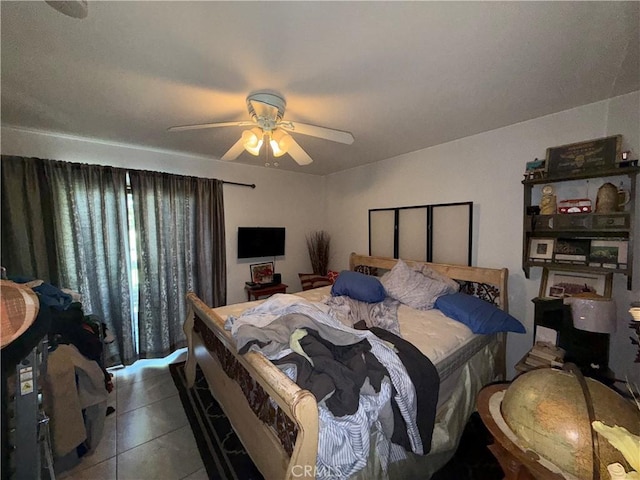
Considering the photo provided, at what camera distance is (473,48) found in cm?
127

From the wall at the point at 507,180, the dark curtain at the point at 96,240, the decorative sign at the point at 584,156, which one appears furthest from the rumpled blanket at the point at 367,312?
the dark curtain at the point at 96,240

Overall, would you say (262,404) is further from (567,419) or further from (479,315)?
(479,315)

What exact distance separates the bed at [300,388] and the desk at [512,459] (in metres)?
0.60

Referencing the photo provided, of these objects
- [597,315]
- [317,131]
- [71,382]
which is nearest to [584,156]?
[597,315]

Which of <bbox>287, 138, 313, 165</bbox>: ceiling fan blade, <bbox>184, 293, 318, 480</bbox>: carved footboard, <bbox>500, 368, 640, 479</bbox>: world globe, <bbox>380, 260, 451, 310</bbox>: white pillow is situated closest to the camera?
<bbox>500, 368, 640, 479</bbox>: world globe

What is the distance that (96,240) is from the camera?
8.62 ft

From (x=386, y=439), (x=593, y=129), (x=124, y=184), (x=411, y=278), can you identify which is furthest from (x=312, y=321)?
(x=124, y=184)

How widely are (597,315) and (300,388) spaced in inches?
71.7

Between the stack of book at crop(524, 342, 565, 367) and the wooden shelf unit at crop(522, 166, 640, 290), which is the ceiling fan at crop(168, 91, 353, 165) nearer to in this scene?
the wooden shelf unit at crop(522, 166, 640, 290)

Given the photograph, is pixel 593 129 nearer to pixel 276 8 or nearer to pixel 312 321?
pixel 276 8

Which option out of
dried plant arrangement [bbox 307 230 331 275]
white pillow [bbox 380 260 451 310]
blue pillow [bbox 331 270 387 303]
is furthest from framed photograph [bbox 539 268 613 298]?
dried plant arrangement [bbox 307 230 331 275]

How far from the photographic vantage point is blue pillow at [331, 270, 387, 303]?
2.44m

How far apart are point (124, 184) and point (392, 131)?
2918mm

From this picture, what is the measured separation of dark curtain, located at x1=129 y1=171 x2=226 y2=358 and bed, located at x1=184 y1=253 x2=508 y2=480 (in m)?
0.83
